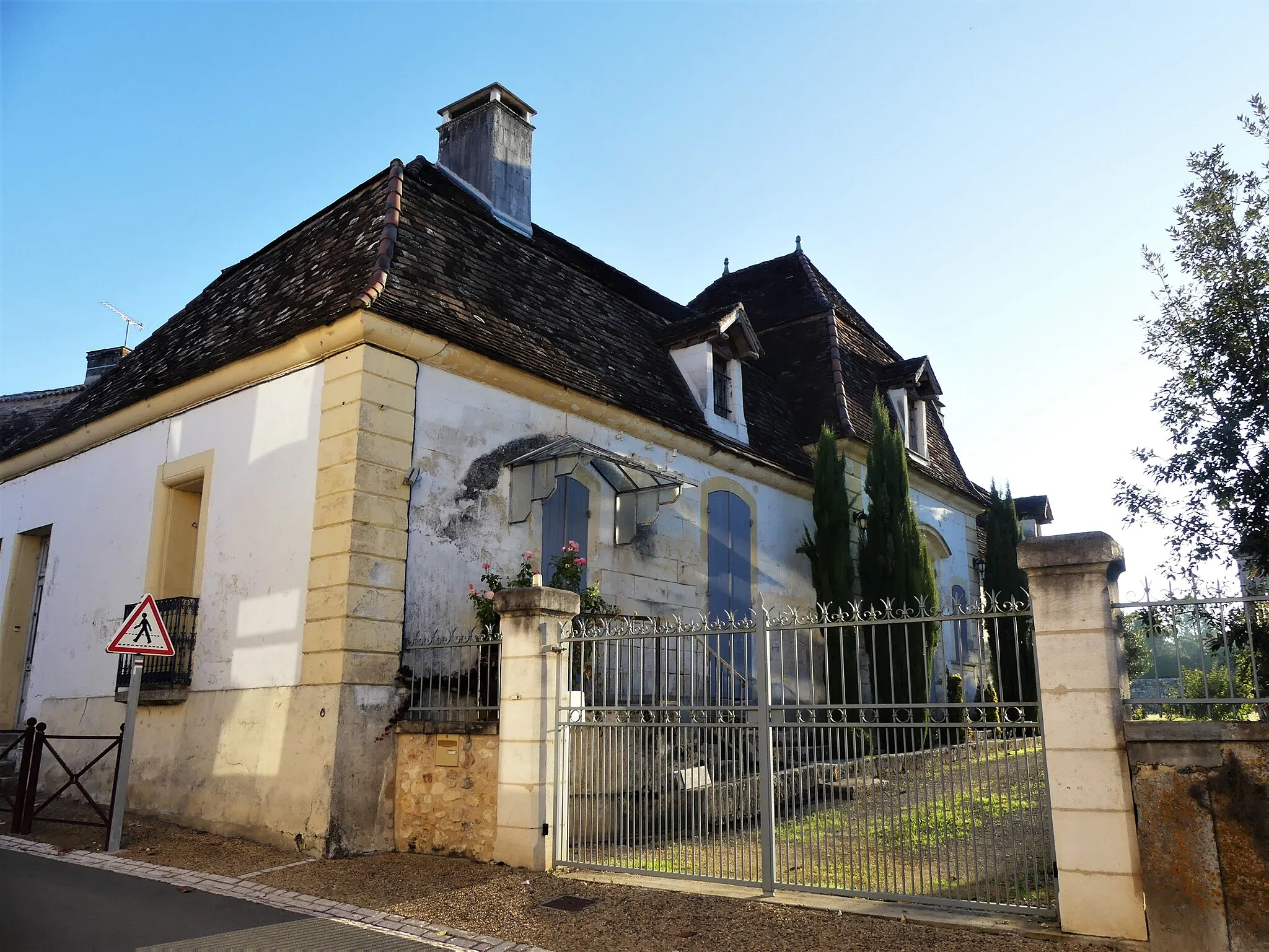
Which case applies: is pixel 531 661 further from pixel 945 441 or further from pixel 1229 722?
pixel 945 441

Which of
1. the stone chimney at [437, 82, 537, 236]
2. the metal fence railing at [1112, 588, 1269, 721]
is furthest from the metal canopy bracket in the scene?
the metal fence railing at [1112, 588, 1269, 721]

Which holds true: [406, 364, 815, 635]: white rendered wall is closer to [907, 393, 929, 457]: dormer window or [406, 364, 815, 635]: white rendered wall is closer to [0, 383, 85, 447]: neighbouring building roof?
[907, 393, 929, 457]: dormer window

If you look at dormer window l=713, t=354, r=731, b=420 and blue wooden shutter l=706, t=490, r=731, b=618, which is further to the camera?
dormer window l=713, t=354, r=731, b=420

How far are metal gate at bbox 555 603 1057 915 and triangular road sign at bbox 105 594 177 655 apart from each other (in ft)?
12.0

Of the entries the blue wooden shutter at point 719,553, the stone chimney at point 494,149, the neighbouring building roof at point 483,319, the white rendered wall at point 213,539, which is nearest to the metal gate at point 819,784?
the white rendered wall at point 213,539

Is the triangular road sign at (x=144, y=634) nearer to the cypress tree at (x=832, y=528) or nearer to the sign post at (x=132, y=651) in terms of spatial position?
the sign post at (x=132, y=651)

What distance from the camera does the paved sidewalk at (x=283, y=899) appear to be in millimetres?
5730

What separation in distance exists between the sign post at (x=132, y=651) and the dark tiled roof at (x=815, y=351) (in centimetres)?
1039

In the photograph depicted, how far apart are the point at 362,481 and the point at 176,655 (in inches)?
126

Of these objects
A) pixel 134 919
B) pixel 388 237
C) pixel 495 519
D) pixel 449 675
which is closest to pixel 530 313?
pixel 388 237

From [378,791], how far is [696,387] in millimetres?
7678

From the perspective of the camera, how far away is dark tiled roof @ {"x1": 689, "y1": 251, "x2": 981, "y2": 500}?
16.3m

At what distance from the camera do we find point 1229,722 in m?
5.03

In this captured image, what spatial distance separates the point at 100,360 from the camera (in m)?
18.9
